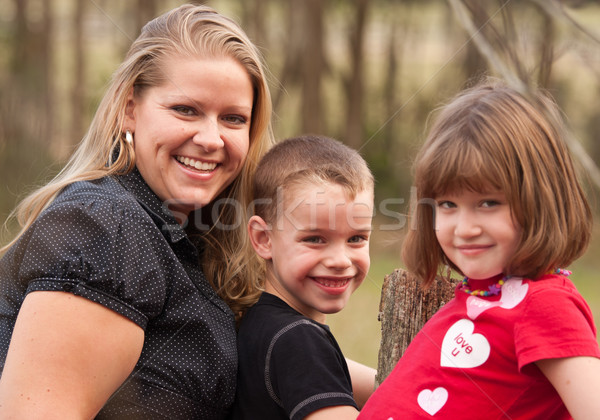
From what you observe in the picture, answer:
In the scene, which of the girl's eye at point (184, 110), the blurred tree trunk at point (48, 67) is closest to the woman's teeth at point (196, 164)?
the girl's eye at point (184, 110)

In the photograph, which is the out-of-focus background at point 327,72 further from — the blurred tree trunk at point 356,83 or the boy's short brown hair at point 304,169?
the boy's short brown hair at point 304,169

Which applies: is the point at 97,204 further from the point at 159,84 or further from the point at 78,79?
the point at 78,79

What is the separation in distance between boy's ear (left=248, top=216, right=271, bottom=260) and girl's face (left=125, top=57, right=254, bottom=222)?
162mm

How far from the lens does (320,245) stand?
2.12 metres

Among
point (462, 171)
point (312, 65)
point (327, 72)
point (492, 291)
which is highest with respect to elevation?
point (462, 171)

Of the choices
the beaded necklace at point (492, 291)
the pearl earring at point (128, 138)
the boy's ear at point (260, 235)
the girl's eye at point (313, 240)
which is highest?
the pearl earring at point (128, 138)

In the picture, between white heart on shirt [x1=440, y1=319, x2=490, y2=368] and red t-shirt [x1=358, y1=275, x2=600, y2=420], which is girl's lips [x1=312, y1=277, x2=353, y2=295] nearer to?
red t-shirt [x1=358, y1=275, x2=600, y2=420]

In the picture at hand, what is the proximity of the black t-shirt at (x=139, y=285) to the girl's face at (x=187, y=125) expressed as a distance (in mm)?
74

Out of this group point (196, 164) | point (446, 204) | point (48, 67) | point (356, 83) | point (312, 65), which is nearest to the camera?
point (446, 204)

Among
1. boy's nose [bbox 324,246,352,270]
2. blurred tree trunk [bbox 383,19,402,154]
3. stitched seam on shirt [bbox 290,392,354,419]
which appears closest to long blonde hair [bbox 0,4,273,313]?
boy's nose [bbox 324,246,352,270]

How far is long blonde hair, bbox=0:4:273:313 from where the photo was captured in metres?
2.09

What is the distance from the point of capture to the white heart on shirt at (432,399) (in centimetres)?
167

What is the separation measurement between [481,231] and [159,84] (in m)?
1.05

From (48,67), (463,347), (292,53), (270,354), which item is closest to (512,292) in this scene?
(463,347)
